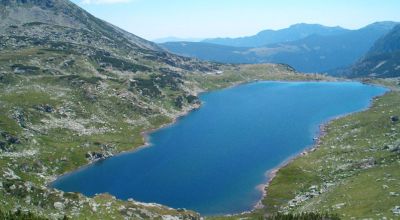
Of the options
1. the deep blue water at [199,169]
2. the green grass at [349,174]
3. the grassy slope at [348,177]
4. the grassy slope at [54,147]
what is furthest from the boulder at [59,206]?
the green grass at [349,174]

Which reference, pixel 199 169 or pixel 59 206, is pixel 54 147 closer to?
pixel 199 169

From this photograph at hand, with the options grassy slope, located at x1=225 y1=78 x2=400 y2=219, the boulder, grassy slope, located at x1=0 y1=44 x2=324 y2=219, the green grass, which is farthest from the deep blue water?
the boulder

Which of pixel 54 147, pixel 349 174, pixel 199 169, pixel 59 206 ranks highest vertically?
pixel 349 174

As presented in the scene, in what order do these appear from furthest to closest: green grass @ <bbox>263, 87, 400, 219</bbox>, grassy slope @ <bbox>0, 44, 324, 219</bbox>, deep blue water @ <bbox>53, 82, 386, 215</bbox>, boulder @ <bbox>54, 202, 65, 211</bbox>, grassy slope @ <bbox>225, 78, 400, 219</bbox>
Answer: deep blue water @ <bbox>53, 82, 386, 215</bbox> → green grass @ <bbox>263, 87, 400, 219</bbox> → grassy slope @ <bbox>225, 78, 400, 219</bbox> → grassy slope @ <bbox>0, 44, 324, 219</bbox> → boulder @ <bbox>54, 202, 65, 211</bbox>

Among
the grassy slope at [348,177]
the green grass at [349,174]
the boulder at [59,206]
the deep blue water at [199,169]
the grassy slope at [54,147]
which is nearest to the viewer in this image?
the boulder at [59,206]

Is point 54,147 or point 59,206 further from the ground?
point 59,206

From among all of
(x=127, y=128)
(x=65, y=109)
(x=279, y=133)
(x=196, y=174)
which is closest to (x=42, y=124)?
(x=65, y=109)

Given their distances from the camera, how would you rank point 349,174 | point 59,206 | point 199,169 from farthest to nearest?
point 199,169 → point 349,174 → point 59,206

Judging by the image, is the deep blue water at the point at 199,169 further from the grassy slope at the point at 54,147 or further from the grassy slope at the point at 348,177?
the grassy slope at the point at 54,147

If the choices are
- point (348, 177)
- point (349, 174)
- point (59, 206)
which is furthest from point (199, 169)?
point (59, 206)

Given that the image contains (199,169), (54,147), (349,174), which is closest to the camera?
(349,174)

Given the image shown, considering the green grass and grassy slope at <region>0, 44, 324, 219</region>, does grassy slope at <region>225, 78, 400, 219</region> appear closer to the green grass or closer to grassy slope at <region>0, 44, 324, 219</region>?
the green grass
